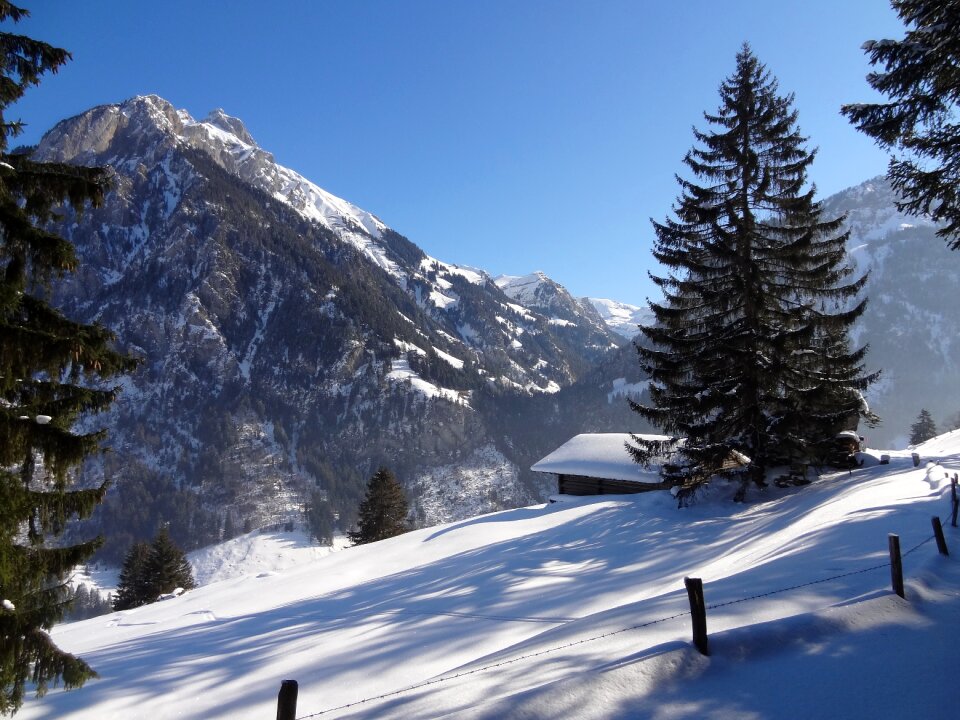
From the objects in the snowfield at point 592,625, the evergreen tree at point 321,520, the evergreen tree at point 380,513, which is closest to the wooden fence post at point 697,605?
the snowfield at point 592,625

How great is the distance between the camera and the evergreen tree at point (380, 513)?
3497 centimetres

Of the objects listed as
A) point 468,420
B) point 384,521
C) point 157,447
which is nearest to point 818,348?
point 384,521

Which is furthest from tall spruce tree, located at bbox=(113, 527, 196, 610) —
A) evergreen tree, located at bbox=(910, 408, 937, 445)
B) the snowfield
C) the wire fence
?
evergreen tree, located at bbox=(910, 408, 937, 445)

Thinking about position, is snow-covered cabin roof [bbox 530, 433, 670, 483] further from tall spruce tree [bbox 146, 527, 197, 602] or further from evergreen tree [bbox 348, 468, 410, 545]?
tall spruce tree [bbox 146, 527, 197, 602]

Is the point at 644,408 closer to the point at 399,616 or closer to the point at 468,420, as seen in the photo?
the point at 399,616

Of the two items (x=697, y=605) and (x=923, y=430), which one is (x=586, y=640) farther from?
(x=923, y=430)

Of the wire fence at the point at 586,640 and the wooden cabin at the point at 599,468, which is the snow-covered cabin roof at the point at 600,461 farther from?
the wire fence at the point at 586,640

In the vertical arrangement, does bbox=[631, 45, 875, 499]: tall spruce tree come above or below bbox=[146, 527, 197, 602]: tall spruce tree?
above

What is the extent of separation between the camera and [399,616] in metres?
10.1

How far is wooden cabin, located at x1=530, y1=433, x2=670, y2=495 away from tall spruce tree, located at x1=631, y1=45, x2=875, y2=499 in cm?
517

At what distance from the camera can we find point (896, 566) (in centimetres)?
552

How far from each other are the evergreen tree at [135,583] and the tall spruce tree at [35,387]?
103 ft

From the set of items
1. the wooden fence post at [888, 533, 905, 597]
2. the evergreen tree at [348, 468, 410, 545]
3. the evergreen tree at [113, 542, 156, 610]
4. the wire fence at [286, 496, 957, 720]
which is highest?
the wooden fence post at [888, 533, 905, 597]

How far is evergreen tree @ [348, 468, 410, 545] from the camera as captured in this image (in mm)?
34969
